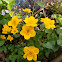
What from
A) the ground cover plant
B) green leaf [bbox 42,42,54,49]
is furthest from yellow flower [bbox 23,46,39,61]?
green leaf [bbox 42,42,54,49]

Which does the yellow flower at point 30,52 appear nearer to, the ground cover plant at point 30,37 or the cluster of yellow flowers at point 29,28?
the ground cover plant at point 30,37

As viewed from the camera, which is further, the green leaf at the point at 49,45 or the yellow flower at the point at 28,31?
the green leaf at the point at 49,45

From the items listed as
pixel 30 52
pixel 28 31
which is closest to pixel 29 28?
pixel 28 31

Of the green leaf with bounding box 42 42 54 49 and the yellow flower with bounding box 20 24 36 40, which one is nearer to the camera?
the yellow flower with bounding box 20 24 36 40

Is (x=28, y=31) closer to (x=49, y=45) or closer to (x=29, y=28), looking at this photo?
(x=29, y=28)

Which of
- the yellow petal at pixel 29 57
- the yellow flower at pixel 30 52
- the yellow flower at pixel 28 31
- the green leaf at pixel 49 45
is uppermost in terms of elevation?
the yellow flower at pixel 28 31

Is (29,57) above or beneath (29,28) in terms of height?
beneath

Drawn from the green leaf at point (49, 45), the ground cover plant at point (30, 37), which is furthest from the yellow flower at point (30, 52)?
the green leaf at point (49, 45)

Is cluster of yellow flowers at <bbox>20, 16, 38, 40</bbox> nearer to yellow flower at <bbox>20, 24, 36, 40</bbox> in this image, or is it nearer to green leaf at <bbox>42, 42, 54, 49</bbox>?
yellow flower at <bbox>20, 24, 36, 40</bbox>

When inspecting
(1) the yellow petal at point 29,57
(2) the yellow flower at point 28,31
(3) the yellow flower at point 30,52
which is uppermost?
(2) the yellow flower at point 28,31

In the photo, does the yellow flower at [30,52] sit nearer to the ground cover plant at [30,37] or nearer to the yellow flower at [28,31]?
the ground cover plant at [30,37]

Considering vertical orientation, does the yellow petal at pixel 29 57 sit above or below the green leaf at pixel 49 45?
below

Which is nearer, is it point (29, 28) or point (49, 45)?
point (29, 28)

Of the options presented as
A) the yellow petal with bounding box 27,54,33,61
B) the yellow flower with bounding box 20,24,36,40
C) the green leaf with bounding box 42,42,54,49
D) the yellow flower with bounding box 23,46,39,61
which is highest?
the yellow flower with bounding box 20,24,36,40
